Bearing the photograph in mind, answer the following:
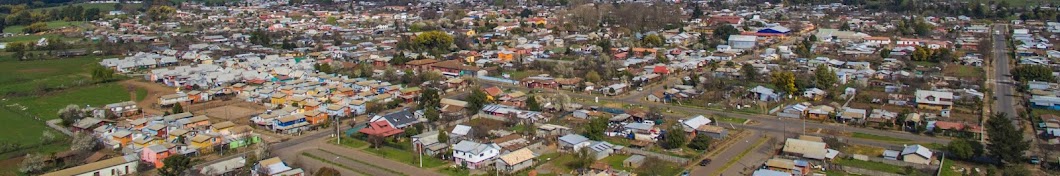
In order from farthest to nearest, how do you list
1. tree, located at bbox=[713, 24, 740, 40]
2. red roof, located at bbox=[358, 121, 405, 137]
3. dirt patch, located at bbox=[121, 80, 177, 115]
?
tree, located at bbox=[713, 24, 740, 40]
dirt patch, located at bbox=[121, 80, 177, 115]
red roof, located at bbox=[358, 121, 405, 137]

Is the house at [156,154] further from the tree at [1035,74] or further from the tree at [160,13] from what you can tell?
the tree at [160,13]

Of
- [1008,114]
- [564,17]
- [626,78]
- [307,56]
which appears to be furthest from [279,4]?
[1008,114]

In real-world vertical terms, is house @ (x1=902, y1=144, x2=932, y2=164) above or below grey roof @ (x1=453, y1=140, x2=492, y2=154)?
below

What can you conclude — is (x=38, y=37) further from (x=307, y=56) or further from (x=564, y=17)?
(x=564, y=17)

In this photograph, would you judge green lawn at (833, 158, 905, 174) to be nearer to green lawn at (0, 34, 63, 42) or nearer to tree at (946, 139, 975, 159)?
tree at (946, 139, 975, 159)

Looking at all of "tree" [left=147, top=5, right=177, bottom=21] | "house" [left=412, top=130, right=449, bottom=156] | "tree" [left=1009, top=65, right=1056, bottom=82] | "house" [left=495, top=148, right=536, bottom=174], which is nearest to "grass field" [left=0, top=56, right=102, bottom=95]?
"house" [left=412, top=130, right=449, bottom=156]

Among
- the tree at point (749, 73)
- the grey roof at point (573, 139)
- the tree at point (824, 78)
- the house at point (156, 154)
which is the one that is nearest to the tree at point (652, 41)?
the tree at point (749, 73)
